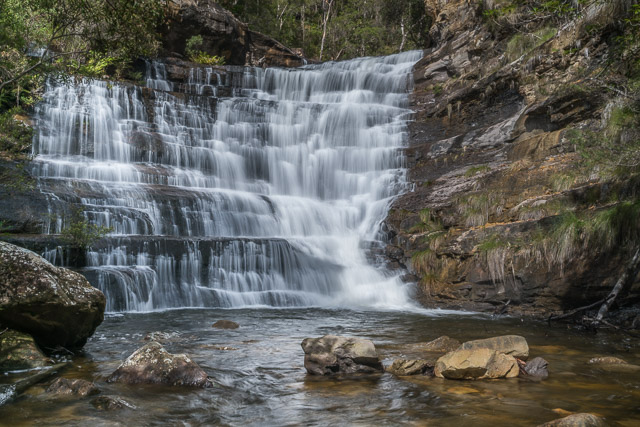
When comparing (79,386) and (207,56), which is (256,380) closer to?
(79,386)

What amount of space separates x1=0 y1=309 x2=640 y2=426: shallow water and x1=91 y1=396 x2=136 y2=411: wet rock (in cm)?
7

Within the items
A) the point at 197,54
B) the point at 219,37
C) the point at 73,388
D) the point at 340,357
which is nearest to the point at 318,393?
the point at 340,357

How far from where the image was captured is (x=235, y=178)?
19297 mm

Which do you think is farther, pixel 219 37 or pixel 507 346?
pixel 219 37

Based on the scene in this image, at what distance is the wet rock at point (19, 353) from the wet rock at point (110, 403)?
1.61 metres

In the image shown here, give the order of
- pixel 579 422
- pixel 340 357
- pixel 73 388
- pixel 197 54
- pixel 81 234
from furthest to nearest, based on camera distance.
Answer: pixel 197 54 → pixel 81 234 → pixel 340 357 → pixel 73 388 → pixel 579 422

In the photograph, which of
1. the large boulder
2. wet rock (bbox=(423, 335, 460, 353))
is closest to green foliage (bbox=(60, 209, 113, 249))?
the large boulder

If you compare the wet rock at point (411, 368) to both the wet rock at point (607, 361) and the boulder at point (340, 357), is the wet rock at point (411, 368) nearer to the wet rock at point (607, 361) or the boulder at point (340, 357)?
the boulder at point (340, 357)

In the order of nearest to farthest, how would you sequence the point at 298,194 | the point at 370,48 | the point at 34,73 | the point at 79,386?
the point at 79,386
the point at 34,73
the point at 298,194
the point at 370,48

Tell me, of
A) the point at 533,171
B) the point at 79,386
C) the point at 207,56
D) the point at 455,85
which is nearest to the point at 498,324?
the point at 533,171

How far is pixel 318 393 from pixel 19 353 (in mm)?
3509

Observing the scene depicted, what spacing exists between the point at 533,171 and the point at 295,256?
261 inches

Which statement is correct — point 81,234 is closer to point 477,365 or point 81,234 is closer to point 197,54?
point 477,365

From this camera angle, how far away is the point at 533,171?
12117 millimetres
